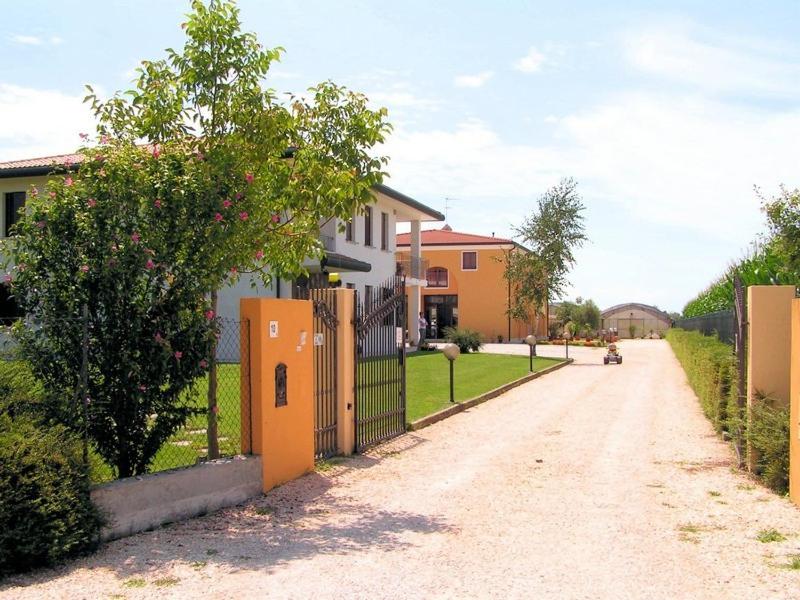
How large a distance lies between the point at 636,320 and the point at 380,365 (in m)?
77.2

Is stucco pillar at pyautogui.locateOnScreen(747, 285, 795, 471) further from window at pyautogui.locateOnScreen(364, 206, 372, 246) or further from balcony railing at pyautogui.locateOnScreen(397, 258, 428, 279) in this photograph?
balcony railing at pyautogui.locateOnScreen(397, 258, 428, 279)

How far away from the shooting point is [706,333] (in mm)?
23562

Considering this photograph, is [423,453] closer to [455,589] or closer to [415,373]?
[455,589]

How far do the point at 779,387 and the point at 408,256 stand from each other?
99.4 feet

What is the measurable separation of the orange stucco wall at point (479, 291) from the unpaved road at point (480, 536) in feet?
147

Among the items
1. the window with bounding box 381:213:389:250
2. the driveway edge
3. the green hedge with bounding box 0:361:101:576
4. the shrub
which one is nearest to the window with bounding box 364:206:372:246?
the window with bounding box 381:213:389:250

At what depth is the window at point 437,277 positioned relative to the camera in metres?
57.3

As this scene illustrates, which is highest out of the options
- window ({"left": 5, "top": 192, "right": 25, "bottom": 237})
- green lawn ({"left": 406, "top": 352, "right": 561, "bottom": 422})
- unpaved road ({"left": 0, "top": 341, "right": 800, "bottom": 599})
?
window ({"left": 5, "top": 192, "right": 25, "bottom": 237})

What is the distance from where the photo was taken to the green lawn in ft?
52.2

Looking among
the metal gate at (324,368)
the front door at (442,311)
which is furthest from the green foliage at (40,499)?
the front door at (442,311)

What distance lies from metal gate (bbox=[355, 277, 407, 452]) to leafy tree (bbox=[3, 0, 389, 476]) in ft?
9.36

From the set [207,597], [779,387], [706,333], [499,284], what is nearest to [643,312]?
[499,284]

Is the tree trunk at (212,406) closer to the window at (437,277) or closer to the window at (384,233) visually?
the window at (384,233)

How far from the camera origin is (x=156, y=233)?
23.6 feet
